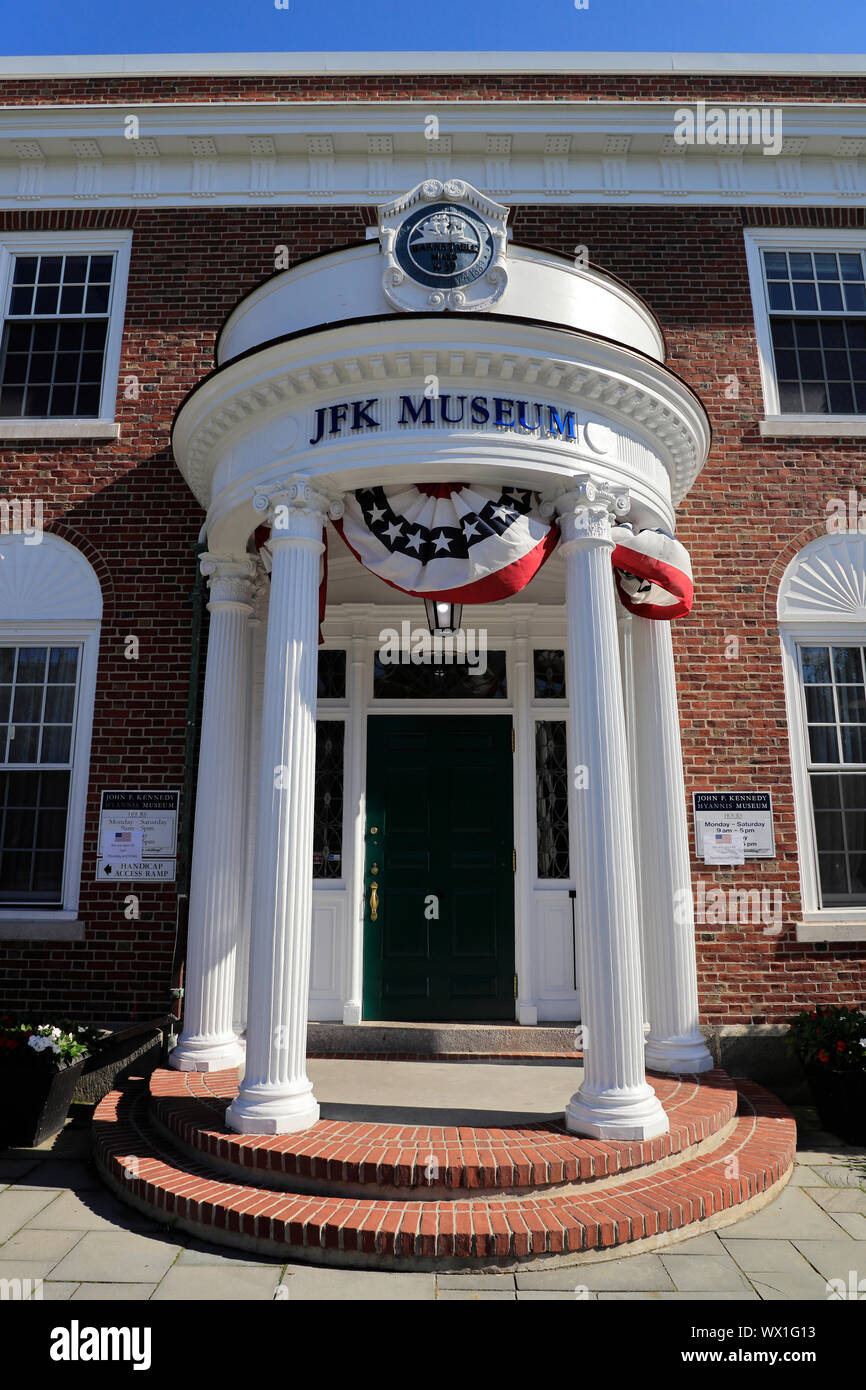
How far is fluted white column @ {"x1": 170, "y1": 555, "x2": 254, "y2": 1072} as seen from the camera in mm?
6059

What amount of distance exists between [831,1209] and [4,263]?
417 inches

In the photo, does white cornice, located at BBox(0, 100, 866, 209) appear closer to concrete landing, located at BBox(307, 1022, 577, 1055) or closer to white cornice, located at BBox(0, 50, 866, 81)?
white cornice, located at BBox(0, 50, 866, 81)

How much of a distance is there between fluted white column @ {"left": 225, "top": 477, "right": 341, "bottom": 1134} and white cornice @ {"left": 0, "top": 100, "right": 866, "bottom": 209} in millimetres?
5018

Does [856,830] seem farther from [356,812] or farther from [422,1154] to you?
[422,1154]

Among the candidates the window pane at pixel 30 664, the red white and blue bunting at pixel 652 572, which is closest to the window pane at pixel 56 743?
the window pane at pixel 30 664

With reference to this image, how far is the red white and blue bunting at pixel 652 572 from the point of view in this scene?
5.71 meters

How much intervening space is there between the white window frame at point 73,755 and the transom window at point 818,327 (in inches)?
279

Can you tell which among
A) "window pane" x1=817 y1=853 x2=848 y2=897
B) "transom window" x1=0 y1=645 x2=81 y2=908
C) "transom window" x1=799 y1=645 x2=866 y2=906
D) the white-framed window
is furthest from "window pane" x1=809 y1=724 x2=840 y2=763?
the white-framed window

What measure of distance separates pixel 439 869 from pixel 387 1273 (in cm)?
369

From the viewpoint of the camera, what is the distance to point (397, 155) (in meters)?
8.42

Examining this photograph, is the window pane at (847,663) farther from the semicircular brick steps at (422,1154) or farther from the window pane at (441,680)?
the semicircular brick steps at (422,1154)

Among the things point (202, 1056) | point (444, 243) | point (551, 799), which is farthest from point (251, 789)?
point (444, 243)
